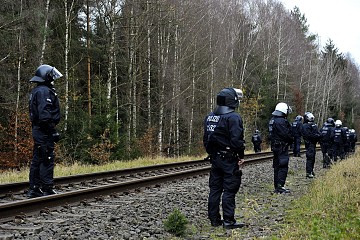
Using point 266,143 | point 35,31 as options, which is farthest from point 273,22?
point 35,31

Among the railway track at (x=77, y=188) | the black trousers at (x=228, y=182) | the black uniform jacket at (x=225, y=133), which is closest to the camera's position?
the black uniform jacket at (x=225, y=133)

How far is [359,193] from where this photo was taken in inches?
338

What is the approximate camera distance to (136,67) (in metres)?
28.6

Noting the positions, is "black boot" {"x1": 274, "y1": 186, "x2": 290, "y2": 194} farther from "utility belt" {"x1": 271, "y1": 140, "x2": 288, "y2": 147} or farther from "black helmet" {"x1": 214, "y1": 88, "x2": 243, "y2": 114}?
"black helmet" {"x1": 214, "y1": 88, "x2": 243, "y2": 114}

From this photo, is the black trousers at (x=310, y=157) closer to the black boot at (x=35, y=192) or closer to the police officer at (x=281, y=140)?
the police officer at (x=281, y=140)

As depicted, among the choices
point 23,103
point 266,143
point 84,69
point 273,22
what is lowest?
point 266,143

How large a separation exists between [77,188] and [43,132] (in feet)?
7.03

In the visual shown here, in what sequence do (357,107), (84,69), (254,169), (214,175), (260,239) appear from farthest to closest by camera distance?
1. (357,107)
2. (84,69)
3. (254,169)
4. (214,175)
5. (260,239)

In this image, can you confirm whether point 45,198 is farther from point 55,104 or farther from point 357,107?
point 357,107

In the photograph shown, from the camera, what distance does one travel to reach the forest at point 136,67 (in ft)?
70.5

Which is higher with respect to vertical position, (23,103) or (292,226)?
Answer: (23,103)

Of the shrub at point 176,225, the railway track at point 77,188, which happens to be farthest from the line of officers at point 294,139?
the shrub at point 176,225

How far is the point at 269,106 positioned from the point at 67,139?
30839 mm

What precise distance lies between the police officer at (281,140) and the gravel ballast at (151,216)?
43 centimetres
